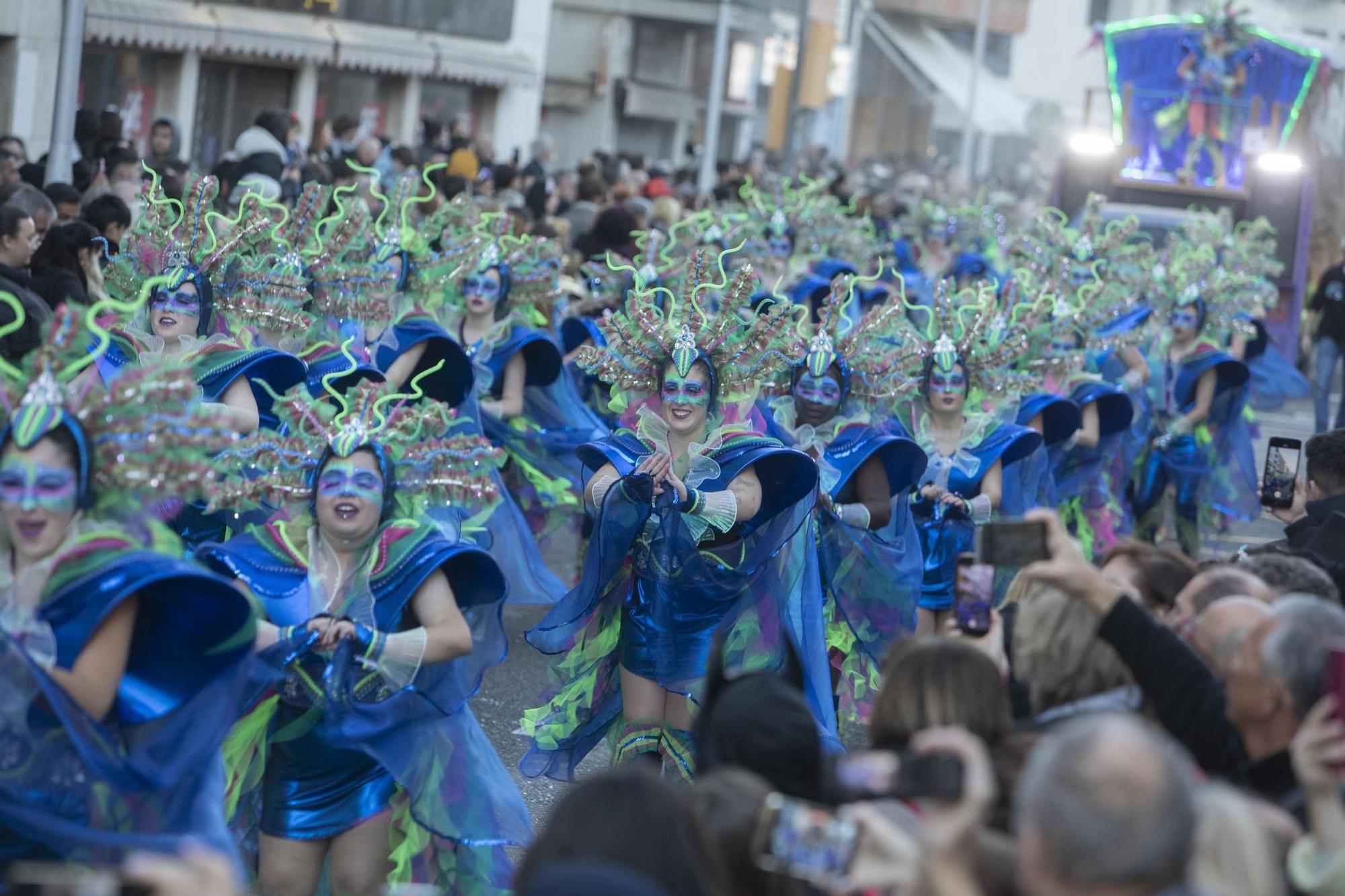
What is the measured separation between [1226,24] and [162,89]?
11774 mm

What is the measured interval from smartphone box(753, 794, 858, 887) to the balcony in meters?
54.5

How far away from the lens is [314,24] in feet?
82.0

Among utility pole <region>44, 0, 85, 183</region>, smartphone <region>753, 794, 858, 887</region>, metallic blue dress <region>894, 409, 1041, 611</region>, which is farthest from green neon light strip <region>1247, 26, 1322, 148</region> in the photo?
smartphone <region>753, 794, 858, 887</region>

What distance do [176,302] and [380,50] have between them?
61.6 feet

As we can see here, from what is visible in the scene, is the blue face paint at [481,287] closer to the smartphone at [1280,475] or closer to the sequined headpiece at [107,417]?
the smartphone at [1280,475]

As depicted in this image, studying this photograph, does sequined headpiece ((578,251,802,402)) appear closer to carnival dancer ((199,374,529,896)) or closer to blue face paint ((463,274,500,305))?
carnival dancer ((199,374,529,896))

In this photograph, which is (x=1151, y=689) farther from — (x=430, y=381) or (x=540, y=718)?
(x=430, y=381)

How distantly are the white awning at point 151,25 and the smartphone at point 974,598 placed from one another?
17326mm

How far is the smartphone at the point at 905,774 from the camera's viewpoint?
3.22 meters

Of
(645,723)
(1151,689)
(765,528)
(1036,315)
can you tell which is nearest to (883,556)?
(765,528)

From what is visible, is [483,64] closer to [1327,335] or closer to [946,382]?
[1327,335]

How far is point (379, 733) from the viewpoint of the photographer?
5301 millimetres

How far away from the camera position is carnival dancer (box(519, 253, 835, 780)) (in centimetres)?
692

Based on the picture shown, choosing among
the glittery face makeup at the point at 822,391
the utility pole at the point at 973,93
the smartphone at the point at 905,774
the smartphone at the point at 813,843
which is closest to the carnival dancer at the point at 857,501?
the glittery face makeup at the point at 822,391
